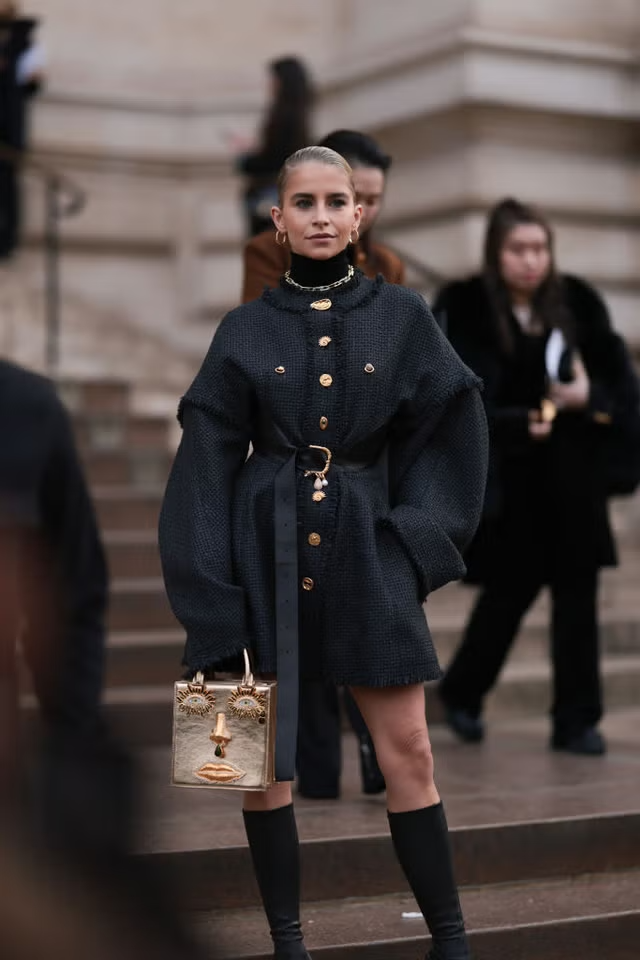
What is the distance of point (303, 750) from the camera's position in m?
5.29

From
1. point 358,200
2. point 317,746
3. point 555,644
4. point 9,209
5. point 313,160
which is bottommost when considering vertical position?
point 555,644

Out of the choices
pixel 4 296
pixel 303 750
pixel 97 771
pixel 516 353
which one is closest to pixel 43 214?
pixel 4 296

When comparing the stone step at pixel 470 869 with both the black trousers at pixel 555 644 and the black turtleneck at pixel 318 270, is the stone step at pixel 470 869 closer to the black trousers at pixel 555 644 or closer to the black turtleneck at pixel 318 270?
the black trousers at pixel 555 644

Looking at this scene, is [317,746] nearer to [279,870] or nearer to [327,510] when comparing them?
[279,870]

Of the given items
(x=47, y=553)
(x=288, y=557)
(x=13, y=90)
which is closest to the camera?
(x=47, y=553)

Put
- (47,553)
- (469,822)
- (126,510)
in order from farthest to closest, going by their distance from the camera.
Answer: (126,510) → (469,822) → (47,553)

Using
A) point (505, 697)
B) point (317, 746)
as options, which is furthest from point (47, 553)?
point (505, 697)

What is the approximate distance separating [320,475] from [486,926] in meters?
1.35

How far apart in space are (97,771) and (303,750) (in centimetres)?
294

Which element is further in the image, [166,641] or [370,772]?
[166,641]

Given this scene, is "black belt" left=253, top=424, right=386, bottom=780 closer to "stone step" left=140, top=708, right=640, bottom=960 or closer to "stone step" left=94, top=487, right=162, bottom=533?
"stone step" left=140, top=708, right=640, bottom=960

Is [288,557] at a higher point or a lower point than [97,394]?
higher

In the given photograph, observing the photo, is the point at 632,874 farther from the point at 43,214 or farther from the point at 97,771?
the point at 43,214

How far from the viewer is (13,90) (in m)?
10.7
